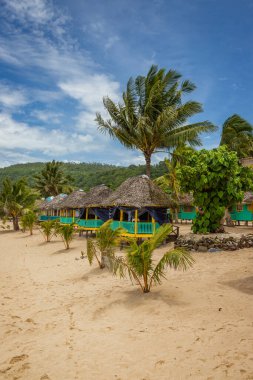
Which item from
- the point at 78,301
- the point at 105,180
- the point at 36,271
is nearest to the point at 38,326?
the point at 78,301

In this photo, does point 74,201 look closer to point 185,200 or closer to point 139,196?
point 139,196

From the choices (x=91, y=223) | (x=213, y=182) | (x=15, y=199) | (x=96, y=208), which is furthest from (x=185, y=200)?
(x=15, y=199)

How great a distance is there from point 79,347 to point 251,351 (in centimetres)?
277

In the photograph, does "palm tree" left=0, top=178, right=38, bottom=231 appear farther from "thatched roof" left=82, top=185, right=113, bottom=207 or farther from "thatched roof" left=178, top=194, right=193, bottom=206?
"thatched roof" left=178, top=194, right=193, bottom=206

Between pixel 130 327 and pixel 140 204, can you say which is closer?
pixel 130 327

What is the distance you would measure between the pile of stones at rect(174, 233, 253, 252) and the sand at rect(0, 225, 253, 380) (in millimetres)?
1818

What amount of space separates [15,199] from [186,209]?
1766 centimetres

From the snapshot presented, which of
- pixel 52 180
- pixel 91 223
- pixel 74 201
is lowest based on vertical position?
pixel 91 223

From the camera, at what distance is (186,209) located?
99.8 feet

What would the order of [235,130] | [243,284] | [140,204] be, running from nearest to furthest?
[243,284], [140,204], [235,130]

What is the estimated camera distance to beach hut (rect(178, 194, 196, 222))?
93.1ft

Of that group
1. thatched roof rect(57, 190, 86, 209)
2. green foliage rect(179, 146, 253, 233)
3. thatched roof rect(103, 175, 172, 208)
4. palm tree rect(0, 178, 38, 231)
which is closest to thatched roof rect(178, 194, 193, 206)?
thatched roof rect(57, 190, 86, 209)

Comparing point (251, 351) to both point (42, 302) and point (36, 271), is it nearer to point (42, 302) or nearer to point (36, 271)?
point (42, 302)

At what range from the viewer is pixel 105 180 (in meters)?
63.1
